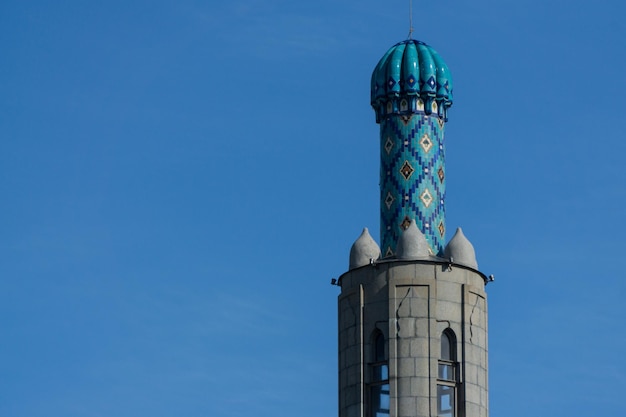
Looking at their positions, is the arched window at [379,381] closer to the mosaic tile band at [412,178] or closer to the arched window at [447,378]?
the arched window at [447,378]

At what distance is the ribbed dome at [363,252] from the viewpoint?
47125 mm

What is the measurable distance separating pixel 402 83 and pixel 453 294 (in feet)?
18.5

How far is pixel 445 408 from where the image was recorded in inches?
1799

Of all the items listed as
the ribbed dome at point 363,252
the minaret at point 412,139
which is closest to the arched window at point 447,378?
the minaret at point 412,139

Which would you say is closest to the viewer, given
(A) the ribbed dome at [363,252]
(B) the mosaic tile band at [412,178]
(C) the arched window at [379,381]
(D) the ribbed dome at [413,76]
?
(C) the arched window at [379,381]

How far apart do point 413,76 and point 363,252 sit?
462 centimetres

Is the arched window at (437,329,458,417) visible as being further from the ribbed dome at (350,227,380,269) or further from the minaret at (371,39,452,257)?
the ribbed dome at (350,227,380,269)

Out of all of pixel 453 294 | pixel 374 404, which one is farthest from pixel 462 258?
pixel 374 404

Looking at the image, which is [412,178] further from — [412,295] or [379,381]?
[379,381]

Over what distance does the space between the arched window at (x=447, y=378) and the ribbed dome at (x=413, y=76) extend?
6.07 metres

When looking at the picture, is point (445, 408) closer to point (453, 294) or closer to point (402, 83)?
point (453, 294)

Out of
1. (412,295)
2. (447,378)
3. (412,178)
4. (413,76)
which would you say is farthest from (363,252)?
(413,76)

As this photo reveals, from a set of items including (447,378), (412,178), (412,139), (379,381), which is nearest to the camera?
(447,378)

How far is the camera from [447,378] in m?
45.9
